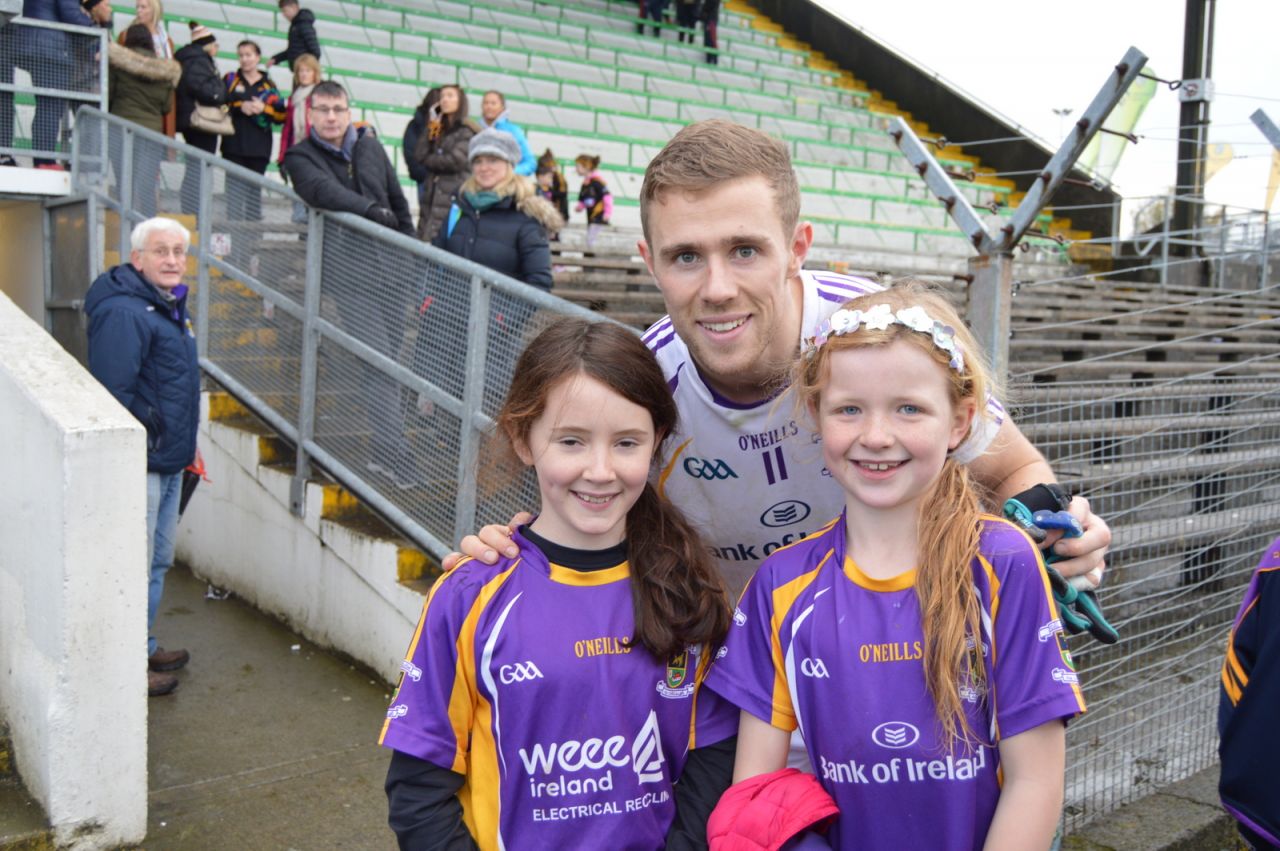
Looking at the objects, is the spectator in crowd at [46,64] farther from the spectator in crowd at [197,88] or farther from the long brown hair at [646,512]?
the long brown hair at [646,512]

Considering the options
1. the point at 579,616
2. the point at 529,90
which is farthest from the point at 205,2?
the point at 579,616

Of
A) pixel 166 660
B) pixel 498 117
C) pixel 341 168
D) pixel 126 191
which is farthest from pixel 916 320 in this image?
pixel 498 117

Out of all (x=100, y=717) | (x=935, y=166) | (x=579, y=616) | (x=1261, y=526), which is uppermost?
(x=935, y=166)

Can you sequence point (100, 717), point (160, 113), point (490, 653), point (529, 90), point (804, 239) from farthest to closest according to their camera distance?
1. point (529, 90)
2. point (160, 113)
3. point (100, 717)
4. point (804, 239)
5. point (490, 653)

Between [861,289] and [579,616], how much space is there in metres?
0.89

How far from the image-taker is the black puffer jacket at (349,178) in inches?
219

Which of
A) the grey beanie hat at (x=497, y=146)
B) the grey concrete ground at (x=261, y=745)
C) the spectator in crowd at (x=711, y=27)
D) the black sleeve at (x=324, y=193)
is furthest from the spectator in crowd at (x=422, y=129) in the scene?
the spectator in crowd at (x=711, y=27)

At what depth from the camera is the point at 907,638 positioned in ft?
6.03

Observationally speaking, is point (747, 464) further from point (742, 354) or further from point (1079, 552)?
point (1079, 552)

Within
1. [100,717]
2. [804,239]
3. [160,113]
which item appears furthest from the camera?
[160,113]

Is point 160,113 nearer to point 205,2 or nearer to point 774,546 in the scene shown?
point 205,2

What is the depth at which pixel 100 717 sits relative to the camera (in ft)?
11.5

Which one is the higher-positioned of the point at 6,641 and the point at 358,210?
the point at 358,210

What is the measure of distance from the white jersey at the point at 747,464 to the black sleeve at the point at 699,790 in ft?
1.64
